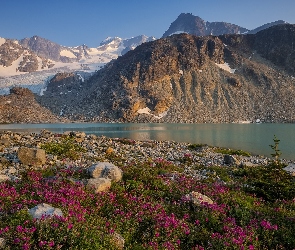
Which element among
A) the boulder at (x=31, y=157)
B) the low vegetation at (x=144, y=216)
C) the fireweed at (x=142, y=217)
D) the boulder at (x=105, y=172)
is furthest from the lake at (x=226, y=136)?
the boulder at (x=31, y=157)

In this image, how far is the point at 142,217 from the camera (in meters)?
9.34

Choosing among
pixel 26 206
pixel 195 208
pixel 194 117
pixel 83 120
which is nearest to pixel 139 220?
pixel 195 208

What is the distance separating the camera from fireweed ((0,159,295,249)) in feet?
23.2

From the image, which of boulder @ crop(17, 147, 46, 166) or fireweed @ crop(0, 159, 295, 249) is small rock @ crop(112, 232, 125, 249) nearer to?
fireweed @ crop(0, 159, 295, 249)

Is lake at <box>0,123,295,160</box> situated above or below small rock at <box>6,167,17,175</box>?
below

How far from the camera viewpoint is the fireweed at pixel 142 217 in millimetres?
7086

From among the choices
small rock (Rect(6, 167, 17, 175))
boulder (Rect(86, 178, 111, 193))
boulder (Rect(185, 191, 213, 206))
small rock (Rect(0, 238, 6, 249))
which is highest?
small rock (Rect(0, 238, 6, 249))

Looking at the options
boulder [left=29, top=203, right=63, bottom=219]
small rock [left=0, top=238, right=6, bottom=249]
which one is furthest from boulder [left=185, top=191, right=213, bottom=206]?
small rock [left=0, top=238, right=6, bottom=249]

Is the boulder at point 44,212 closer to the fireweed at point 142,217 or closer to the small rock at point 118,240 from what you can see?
the fireweed at point 142,217

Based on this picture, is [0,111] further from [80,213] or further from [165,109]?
[80,213]

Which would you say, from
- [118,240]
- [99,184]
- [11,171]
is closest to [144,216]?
[118,240]

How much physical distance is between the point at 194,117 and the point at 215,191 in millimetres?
169366

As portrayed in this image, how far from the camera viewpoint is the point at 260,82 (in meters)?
198

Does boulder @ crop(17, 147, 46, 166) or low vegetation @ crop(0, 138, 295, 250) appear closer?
low vegetation @ crop(0, 138, 295, 250)
